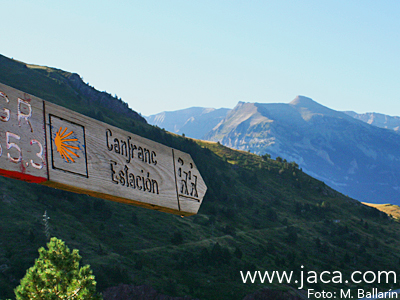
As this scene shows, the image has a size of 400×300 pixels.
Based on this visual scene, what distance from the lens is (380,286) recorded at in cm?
7819

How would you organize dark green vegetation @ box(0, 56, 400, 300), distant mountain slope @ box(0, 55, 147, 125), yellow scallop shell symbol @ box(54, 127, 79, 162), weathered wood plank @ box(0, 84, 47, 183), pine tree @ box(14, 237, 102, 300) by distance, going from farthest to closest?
distant mountain slope @ box(0, 55, 147, 125)
dark green vegetation @ box(0, 56, 400, 300)
pine tree @ box(14, 237, 102, 300)
yellow scallop shell symbol @ box(54, 127, 79, 162)
weathered wood plank @ box(0, 84, 47, 183)

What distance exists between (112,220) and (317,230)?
182 ft

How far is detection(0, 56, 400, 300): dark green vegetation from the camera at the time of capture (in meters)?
55.2

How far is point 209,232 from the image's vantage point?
82.8 m

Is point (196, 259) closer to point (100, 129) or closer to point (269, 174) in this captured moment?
point (100, 129)

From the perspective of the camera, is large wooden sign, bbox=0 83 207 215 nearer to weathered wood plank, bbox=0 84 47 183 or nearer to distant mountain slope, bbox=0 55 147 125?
weathered wood plank, bbox=0 84 47 183

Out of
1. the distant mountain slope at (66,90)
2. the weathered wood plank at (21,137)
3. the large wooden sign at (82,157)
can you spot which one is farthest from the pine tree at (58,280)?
the distant mountain slope at (66,90)

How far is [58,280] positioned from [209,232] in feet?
249

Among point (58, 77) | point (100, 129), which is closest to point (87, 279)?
point (100, 129)

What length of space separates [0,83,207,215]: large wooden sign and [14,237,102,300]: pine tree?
17.9 ft

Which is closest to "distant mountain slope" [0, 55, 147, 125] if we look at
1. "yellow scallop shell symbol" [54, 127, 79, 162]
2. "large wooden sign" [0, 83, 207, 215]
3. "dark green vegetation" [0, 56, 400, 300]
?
"dark green vegetation" [0, 56, 400, 300]

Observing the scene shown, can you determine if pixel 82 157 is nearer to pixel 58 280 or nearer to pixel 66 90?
pixel 58 280

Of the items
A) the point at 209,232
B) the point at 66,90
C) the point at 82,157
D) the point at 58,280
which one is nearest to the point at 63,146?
the point at 82,157

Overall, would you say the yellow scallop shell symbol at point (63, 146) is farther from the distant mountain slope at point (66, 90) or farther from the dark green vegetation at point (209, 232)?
the distant mountain slope at point (66, 90)
